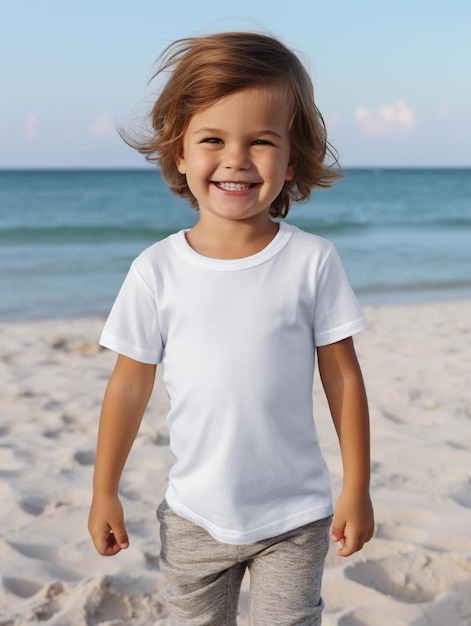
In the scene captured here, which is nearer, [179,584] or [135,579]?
[179,584]

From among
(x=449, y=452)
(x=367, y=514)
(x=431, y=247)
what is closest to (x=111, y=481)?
(x=367, y=514)

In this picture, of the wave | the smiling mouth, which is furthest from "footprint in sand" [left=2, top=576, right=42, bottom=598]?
the wave

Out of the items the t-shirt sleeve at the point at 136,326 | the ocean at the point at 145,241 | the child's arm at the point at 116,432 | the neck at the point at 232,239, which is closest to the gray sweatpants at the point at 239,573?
the child's arm at the point at 116,432

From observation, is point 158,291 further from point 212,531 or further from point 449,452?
point 449,452

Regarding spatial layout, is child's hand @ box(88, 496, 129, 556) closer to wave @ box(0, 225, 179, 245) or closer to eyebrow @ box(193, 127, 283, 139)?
eyebrow @ box(193, 127, 283, 139)

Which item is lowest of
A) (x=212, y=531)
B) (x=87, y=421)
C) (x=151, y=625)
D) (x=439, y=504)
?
(x=87, y=421)

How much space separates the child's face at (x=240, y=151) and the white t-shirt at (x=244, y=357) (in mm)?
105

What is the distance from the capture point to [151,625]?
2.38 metres

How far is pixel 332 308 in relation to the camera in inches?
67.5

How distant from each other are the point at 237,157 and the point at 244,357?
0.40 m

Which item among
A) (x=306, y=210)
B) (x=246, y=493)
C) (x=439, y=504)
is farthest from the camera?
(x=306, y=210)

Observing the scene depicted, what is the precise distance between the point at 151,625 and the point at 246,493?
2.95ft

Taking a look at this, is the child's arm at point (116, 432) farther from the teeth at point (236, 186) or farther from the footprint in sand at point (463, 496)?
the footprint in sand at point (463, 496)

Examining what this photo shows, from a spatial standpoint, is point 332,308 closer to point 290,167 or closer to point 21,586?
point 290,167
